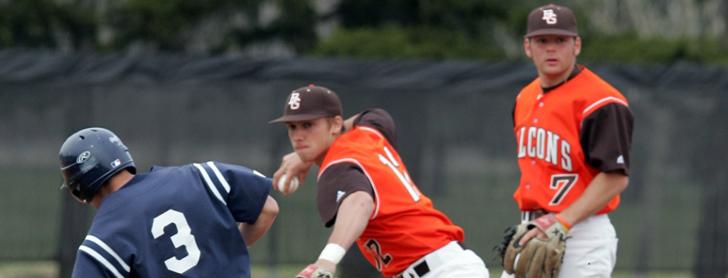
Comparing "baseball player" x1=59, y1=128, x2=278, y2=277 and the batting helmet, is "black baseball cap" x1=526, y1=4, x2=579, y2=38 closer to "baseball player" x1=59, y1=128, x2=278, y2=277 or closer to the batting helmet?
"baseball player" x1=59, y1=128, x2=278, y2=277

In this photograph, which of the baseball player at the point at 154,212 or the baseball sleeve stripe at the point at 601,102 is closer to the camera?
the baseball player at the point at 154,212

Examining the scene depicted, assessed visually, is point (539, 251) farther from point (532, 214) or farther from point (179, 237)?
point (179, 237)

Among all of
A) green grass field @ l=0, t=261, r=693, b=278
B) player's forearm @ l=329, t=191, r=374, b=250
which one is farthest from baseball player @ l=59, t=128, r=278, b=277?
green grass field @ l=0, t=261, r=693, b=278

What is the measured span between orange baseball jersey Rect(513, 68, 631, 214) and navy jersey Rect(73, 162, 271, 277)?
4.53ft

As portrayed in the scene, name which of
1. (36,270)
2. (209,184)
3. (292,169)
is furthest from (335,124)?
(36,270)

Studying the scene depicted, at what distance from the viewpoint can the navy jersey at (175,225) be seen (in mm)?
4781

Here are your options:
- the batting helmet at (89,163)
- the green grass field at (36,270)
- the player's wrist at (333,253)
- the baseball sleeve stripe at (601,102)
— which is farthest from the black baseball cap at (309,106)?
the green grass field at (36,270)

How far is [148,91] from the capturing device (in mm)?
10977

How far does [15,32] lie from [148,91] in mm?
7741

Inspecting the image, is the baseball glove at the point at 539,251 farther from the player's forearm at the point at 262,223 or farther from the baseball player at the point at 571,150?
the player's forearm at the point at 262,223

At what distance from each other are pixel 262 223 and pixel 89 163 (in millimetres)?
914

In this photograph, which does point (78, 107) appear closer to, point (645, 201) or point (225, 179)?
point (645, 201)

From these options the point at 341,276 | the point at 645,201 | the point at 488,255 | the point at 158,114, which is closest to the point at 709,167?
the point at 645,201

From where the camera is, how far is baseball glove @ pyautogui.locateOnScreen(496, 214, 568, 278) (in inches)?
226
